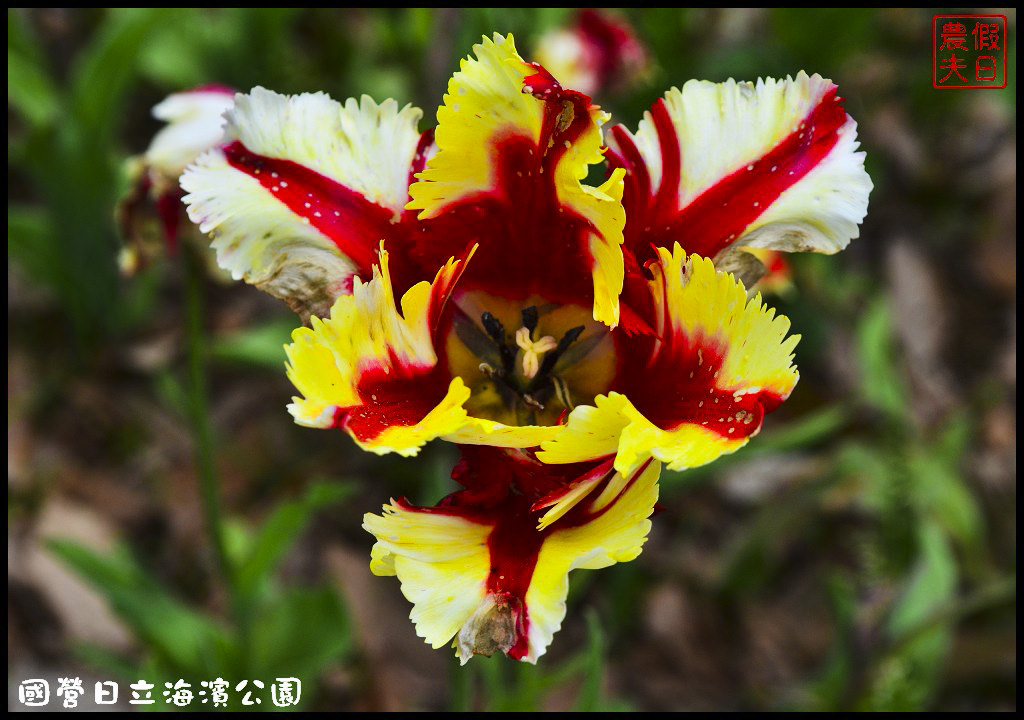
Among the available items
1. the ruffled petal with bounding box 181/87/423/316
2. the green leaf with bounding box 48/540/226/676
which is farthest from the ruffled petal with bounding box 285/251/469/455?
the green leaf with bounding box 48/540/226/676

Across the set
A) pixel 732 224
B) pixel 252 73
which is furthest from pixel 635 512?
pixel 252 73

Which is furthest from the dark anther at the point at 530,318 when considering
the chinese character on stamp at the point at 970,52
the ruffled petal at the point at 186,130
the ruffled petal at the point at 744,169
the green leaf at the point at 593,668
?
the chinese character on stamp at the point at 970,52

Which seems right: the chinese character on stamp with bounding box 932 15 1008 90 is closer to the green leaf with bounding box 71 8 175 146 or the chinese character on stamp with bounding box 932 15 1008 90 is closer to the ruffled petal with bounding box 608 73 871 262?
the green leaf with bounding box 71 8 175 146

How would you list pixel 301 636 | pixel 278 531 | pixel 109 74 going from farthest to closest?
pixel 109 74
pixel 301 636
pixel 278 531

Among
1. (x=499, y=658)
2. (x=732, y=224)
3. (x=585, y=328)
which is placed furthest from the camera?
(x=499, y=658)

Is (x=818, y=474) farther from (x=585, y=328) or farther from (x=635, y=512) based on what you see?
(x=635, y=512)

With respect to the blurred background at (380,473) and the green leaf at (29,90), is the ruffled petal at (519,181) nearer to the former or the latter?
the blurred background at (380,473)

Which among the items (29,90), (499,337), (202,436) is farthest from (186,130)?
(29,90)

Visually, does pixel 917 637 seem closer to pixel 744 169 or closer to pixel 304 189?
pixel 744 169
